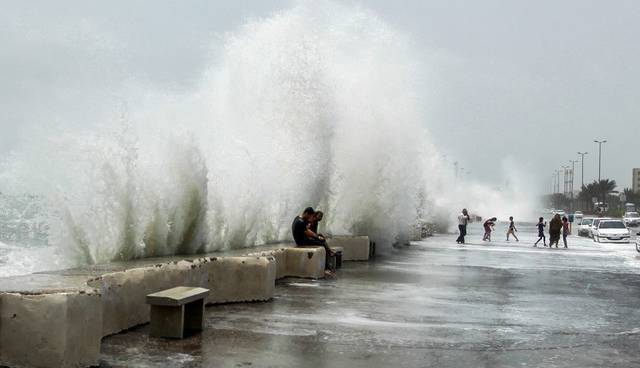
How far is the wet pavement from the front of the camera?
6500 millimetres

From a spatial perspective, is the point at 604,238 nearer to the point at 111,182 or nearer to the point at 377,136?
the point at 377,136

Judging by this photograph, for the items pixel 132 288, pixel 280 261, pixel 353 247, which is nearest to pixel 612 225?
pixel 353 247

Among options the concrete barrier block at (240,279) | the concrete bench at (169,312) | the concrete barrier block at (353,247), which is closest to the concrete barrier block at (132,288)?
the concrete bench at (169,312)

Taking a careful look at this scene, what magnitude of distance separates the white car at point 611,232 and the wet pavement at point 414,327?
22.1 metres

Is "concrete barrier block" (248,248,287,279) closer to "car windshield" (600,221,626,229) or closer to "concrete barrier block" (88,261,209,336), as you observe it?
"concrete barrier block" (88,261,209,336)

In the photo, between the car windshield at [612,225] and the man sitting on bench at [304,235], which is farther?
the car windshield at [612,225]

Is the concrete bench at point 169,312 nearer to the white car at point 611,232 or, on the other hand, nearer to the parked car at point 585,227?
the white car at point 611,232

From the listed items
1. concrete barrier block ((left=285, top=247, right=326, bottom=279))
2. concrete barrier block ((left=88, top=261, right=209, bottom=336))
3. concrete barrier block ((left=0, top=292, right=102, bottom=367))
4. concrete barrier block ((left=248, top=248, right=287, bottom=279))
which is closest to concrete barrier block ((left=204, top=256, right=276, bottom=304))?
concrete barrier block ((left=88, top=261, right=209, bottom=336))

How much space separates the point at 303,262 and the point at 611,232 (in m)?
26.2

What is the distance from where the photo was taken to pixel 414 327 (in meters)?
8.24

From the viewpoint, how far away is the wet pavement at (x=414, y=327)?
650cm

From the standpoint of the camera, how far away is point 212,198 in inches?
627

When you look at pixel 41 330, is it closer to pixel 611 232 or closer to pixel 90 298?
pixel 90 298

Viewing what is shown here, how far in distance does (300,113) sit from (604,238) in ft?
69.9
